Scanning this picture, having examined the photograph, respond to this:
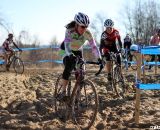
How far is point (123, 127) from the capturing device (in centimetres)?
789

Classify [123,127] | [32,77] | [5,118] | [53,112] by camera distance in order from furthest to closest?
[32,77], [53,112], [5,118], [123,127]

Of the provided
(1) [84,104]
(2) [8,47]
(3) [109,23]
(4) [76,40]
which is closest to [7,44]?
(2) [8,47]

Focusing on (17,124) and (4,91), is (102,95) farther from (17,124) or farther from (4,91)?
(17,124)

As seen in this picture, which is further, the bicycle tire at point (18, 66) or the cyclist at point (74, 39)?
the bicycle tire at point (18, 66)

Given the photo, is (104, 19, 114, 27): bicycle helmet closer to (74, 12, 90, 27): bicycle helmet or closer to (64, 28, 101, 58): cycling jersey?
(64, 28, 101, 58): cycling jersey

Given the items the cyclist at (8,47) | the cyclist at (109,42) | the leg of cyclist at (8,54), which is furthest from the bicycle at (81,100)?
the leg of cyclist at (8,54)

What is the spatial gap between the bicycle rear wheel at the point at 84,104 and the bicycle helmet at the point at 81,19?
108cm

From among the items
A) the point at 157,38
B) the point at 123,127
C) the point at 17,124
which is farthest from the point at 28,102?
the point at 157,38

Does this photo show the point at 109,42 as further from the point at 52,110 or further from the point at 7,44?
the point at 7,44

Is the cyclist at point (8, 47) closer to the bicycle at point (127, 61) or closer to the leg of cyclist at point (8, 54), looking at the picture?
the leg of cyclist at point (8, 54)

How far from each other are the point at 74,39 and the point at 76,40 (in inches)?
2.7

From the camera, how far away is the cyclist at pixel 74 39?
316 inches

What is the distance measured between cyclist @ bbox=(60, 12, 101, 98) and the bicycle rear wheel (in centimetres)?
46

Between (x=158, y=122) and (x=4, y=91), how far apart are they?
5.41m
